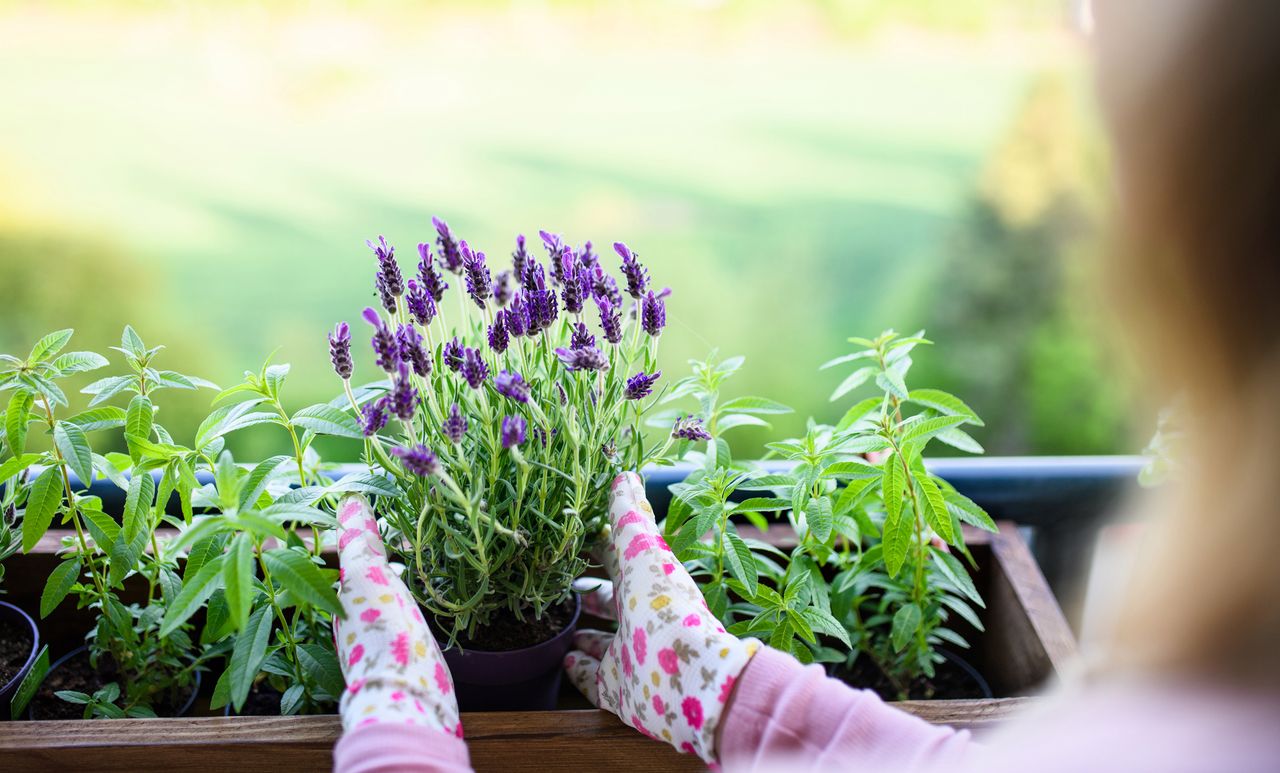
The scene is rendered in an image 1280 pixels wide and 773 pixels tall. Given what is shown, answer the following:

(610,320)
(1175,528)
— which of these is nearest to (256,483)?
(610,320)

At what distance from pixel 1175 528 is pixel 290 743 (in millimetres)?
669

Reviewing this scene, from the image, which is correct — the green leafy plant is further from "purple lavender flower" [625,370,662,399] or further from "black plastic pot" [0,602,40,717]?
"black plastic pot" [0,602,40,717]

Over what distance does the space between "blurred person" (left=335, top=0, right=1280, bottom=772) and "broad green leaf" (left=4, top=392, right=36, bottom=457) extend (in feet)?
1.21

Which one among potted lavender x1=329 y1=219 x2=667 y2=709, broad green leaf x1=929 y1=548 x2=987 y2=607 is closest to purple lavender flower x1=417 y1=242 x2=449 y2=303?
potted lavender x1=329 y1=219 x2=667 y2=709

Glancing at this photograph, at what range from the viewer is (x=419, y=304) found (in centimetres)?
79

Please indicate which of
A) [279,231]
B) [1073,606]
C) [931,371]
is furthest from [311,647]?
[279,231]

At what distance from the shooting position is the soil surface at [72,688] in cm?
96

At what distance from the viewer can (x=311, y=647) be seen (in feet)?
2.96

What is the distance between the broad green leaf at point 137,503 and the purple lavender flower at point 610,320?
0.41 m

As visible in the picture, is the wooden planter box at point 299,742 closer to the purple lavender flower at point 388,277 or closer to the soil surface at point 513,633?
the soil surface at point 513,633

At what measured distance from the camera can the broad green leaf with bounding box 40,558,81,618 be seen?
893mm

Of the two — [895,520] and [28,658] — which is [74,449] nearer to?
[28,658]

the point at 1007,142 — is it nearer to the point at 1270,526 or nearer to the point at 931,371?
the point at 931,371

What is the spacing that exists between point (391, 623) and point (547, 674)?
7.8 inches
